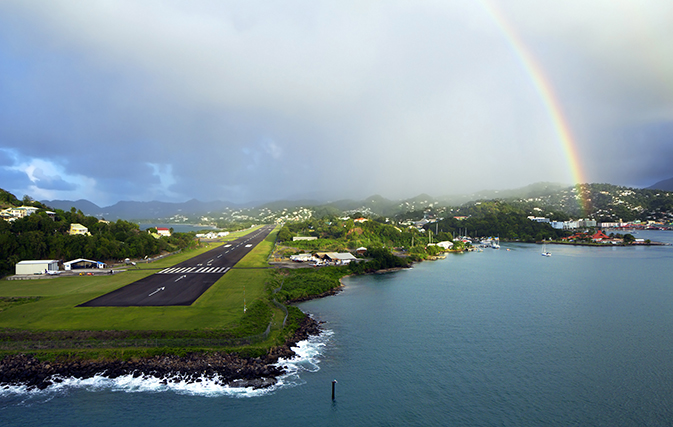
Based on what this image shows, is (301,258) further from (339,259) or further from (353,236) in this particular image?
(353,236)

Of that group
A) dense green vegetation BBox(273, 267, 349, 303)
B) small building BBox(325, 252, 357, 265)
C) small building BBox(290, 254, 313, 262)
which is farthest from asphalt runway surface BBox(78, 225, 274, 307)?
small building BBox(325, 252, 357, 265)

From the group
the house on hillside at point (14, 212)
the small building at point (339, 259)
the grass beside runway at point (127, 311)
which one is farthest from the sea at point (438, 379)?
the house on hillside at point (14, 212)

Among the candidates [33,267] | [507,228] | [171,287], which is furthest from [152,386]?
[507,228]

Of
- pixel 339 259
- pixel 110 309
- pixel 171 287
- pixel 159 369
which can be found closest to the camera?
pixel 159 369

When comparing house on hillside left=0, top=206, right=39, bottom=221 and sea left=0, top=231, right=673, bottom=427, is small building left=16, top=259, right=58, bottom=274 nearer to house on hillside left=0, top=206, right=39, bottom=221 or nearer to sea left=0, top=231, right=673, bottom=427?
house on hillside left=0, top=206, right=39, bottom=221

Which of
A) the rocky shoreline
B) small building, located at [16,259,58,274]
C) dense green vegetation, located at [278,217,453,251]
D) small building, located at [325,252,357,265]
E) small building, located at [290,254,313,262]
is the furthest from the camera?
dense green vegetation, located at [278,217,453,251]

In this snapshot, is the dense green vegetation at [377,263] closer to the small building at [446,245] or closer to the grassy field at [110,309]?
the grassy field at [110,309]
